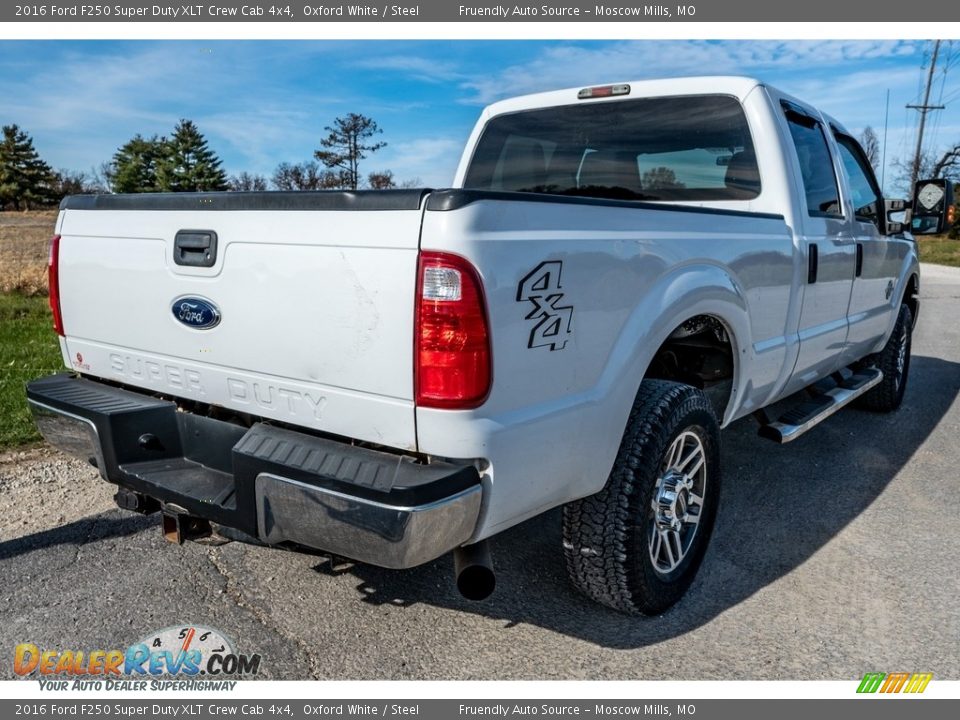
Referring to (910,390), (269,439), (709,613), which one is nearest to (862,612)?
(709,613)

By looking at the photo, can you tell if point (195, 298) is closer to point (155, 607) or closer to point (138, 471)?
point (138, 471)

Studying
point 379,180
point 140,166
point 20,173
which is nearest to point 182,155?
point 140,166

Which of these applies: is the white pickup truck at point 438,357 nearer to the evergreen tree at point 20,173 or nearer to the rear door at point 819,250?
the rear door at point 819,250

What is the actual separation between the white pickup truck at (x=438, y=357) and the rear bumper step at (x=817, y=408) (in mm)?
58

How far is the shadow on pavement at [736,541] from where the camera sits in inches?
113

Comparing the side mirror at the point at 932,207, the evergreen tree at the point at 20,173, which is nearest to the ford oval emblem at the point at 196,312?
the side mirror at the point at 932,207

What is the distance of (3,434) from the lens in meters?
4.54

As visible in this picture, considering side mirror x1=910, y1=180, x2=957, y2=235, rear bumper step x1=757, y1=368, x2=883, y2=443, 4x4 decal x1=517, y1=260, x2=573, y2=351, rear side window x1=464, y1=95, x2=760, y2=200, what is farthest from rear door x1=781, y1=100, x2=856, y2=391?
4x4 decal x1=517, y1=260, x2=573, y2=351

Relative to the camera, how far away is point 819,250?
3.83m

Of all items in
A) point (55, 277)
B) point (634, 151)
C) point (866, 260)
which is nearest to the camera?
point (55, 277)

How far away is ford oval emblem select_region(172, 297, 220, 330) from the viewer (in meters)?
2.40

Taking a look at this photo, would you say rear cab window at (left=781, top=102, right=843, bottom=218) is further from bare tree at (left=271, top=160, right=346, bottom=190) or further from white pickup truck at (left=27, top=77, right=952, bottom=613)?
bare tree at (left=271, top=160, right=346, bottom=190)

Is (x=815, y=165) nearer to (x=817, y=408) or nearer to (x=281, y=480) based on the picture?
(x=817, y=408)

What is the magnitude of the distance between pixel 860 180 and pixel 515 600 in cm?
367
